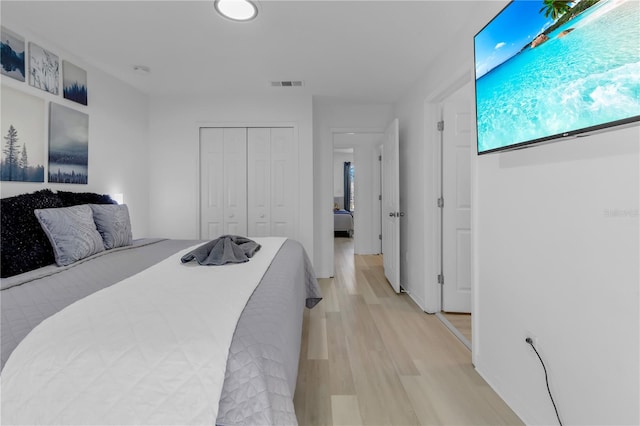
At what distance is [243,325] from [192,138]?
343cm

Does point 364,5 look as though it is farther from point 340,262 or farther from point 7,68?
point 340,262

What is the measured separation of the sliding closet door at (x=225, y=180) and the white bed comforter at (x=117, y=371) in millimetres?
2948

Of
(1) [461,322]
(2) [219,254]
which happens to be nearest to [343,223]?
(1) [461,322]

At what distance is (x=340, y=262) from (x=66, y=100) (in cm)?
422

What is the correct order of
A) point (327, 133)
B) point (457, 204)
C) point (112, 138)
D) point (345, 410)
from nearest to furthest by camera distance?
point (345, 410), point (457, 204), point (112, 138), point (327, 133)

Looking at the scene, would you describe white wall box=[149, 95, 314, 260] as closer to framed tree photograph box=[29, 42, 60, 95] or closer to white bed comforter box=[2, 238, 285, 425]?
framed tree photograph box=[29, 42, 60, 95]

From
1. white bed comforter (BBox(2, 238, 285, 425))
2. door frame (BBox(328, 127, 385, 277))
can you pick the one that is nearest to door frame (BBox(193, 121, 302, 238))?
door frame (BBox(328, 127, 385, 277))

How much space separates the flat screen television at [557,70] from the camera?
3.15 feet

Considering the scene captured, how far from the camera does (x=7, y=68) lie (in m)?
2.17

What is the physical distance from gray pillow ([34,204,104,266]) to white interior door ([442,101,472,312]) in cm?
299

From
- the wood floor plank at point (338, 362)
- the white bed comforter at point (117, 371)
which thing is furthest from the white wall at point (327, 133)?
the white bed comforter at point (117, 371)

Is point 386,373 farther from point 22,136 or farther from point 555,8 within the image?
point 22,136

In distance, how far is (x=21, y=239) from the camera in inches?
Result: 73.4

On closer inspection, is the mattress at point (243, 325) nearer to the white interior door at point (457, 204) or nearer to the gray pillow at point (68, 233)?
the gray pillow at point (68, 233)
